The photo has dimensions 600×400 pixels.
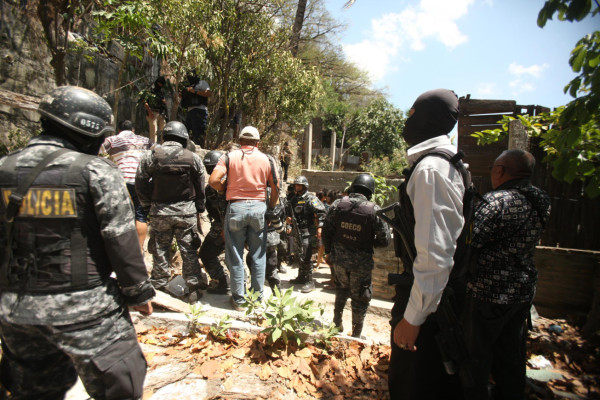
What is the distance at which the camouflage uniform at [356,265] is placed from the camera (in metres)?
3.75

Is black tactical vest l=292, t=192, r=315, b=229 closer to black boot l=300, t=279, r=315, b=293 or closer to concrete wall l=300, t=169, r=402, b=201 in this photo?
black boot l=300, t=279, r=315, b=293

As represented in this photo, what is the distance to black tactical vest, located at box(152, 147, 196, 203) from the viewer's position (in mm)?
3648

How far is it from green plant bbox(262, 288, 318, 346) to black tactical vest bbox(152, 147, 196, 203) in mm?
1708

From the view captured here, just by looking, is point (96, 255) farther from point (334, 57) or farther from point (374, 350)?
point (334, 57)

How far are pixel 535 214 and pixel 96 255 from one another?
9.06ft

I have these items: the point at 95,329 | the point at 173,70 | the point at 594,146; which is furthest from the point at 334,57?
the point at 95,329

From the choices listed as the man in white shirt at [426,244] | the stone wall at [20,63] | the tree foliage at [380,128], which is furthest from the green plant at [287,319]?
the tree foliage at [380,128]

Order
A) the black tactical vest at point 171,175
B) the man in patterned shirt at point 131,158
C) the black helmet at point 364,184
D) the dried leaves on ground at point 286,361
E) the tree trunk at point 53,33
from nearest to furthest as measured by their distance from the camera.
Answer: the dried leaves on ground at point 286,361 → the black tactical vest at point 171,175 → the black helmet at point 364,184 → the man in patterned shirt at point 131,158 → the tree trunk at point 53,33

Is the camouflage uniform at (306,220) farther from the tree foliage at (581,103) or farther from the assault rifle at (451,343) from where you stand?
the assault rifle at (451,343)

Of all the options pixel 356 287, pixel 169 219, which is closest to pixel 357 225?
pixel 356 287

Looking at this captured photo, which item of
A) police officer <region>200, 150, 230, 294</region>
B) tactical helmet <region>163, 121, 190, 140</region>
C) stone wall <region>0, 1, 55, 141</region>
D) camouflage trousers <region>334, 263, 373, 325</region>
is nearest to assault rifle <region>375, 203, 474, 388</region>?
camouflage trousers <region>334, 263, 373, 325</region>

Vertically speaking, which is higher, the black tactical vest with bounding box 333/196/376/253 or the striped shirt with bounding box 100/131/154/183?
the striped shirt with bounding box 100/131/154/183

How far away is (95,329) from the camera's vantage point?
1.59 meters

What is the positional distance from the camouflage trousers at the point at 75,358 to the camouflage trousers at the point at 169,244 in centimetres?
207
